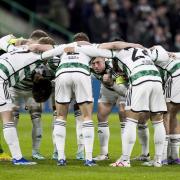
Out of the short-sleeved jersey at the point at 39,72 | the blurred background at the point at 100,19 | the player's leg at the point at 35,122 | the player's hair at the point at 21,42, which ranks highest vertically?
the blurred background at the point at 100,19

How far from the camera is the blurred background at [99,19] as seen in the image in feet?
94.8

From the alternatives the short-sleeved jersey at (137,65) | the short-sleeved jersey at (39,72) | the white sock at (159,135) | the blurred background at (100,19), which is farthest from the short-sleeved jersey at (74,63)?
the blurred background at (100,19)

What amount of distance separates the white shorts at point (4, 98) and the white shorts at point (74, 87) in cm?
84

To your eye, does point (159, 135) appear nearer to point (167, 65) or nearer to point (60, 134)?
point (167, 65)

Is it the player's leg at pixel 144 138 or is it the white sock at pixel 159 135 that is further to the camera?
the player's leg at pixel 144 138

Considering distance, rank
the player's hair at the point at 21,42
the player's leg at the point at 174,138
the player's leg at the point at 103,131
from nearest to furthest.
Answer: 1. the player's leg at the point at 174,138
2. the player's hair at the point at 21,42
3. the player's leg at the point at 103,131

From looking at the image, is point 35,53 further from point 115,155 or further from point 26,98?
point 115,155

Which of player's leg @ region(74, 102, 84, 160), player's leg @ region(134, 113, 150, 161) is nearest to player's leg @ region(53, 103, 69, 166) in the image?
player's leg @ region(74, 102, 84, 160)

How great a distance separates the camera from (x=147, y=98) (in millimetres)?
13289

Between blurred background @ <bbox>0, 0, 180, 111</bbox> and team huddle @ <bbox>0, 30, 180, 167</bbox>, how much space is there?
13.8 metres

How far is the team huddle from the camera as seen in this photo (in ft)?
44.0

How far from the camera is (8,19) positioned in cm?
3011

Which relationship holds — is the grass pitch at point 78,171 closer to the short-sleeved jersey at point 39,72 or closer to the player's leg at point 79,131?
the player's leg at point 79,131

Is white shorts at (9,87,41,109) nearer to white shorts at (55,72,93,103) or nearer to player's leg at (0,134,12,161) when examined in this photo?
player's leg at (0,134,12,161)
